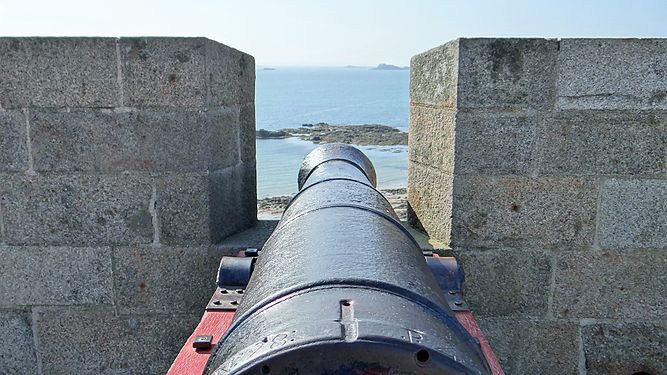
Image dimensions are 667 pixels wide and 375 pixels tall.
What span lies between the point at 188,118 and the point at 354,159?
2.38 feet

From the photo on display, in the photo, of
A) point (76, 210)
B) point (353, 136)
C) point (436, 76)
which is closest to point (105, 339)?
point (76, 210)

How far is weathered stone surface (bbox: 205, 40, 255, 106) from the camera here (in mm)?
2648

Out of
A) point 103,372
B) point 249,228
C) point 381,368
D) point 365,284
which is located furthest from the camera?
point 249,228

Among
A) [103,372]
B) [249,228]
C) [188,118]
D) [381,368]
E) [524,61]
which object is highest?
[524,61]

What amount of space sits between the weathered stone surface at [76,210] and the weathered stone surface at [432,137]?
4.28 ft

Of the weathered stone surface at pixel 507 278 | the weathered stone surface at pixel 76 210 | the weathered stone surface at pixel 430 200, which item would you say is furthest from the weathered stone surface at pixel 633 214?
the weathered stone surface at pixel 76 210

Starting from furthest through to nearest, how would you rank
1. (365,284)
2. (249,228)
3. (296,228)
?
1. (249,228)
2. (296,228)
3. (365,284)

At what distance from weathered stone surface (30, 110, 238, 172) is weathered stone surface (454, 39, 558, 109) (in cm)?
110

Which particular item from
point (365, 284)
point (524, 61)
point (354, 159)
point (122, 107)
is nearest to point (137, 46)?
point (122, 107)

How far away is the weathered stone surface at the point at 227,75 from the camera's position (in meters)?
2.65

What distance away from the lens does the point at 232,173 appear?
9.65 ft

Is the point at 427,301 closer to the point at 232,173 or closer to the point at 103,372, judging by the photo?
the point at 232,173

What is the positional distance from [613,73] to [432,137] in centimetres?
82

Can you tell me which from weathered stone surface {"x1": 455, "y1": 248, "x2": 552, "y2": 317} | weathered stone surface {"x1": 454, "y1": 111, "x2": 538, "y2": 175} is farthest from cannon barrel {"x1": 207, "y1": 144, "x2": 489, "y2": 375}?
weathered stone surface {"x1": 455, "y1": 248, "x2": 552, "y2": 317}
